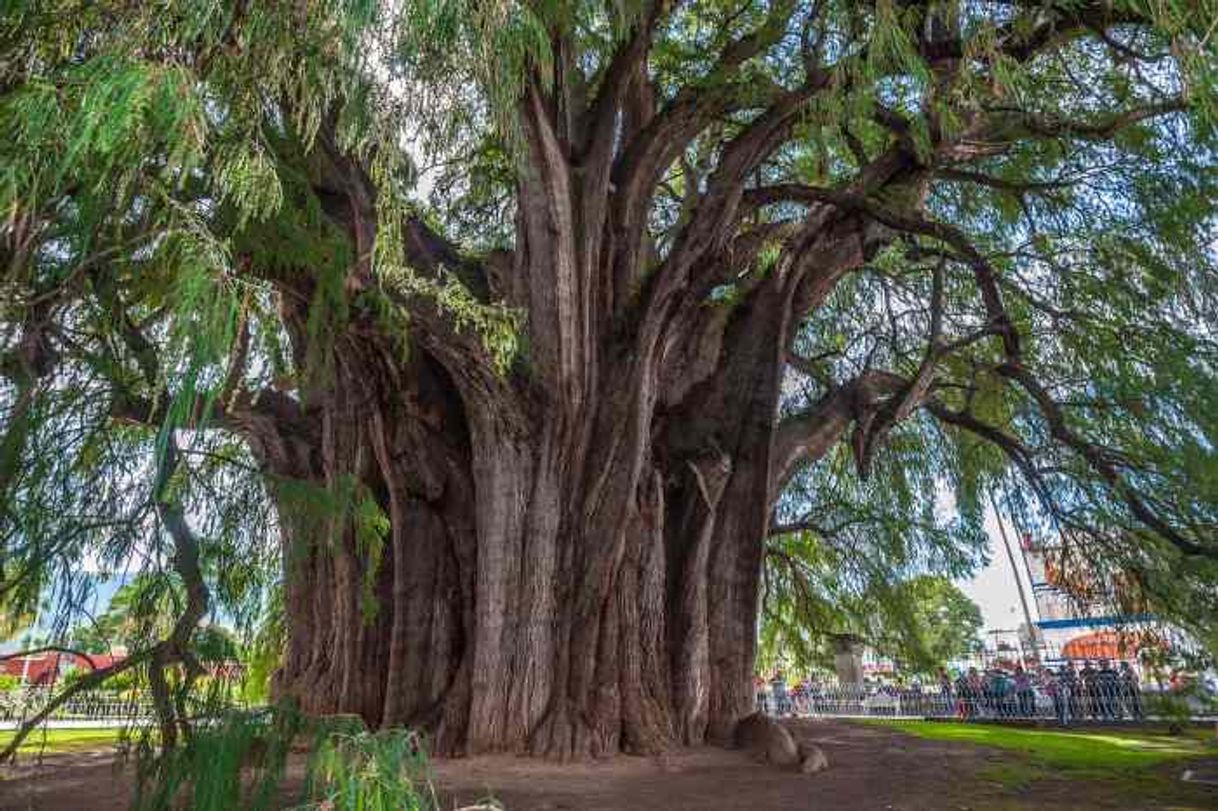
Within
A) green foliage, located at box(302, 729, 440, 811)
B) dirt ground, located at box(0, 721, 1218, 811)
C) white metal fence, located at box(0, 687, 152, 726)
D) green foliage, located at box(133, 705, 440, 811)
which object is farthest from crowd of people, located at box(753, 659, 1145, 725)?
green foliage, located at box(302, 729, 440, 811)

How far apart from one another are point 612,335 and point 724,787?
2.96 metres

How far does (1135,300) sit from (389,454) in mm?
5329

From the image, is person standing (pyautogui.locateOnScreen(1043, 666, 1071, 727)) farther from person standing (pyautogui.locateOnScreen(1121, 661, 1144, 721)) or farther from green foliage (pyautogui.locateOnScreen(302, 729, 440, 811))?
green foliage (pyautogui.locateOnScreen(302, 729, 440, 811))

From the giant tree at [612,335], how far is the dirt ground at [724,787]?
0.34m

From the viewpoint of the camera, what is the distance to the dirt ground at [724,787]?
11.7 feet

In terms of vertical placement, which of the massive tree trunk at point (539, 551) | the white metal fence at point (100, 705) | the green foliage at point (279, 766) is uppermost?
the massive tree trunk at point (539, 551)

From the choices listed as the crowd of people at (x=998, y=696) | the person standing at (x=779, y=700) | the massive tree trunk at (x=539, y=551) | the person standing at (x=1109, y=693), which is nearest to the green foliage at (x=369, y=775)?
the massive tree trunk at (x=539, y=551)

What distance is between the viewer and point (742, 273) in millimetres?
7105

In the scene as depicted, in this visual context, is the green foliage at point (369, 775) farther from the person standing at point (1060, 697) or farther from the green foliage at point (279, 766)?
the person standing at point (1060, 697)

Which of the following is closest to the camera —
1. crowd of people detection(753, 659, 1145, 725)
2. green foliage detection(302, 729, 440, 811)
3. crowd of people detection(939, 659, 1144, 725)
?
green foliage detection(302, 729, 440, 811)

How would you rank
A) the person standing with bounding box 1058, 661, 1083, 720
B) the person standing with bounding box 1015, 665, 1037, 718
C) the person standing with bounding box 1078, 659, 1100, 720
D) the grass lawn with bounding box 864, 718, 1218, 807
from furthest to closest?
1. the person standing with bounding box 1015, 665, 1037, 718
2. the person standing with bounding box 1058, 661, 1083, 720
3. the person standing with bounding box 1078, 659, 1100, 720
4. the grass lawn with bounding box 864, 718, 1218, 807

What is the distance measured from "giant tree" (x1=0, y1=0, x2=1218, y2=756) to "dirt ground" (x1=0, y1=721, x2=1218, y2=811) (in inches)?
13.3

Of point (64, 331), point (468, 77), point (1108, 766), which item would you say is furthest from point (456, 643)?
point (1108, 766)

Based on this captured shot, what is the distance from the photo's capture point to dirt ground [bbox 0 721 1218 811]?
3570 millimetres
